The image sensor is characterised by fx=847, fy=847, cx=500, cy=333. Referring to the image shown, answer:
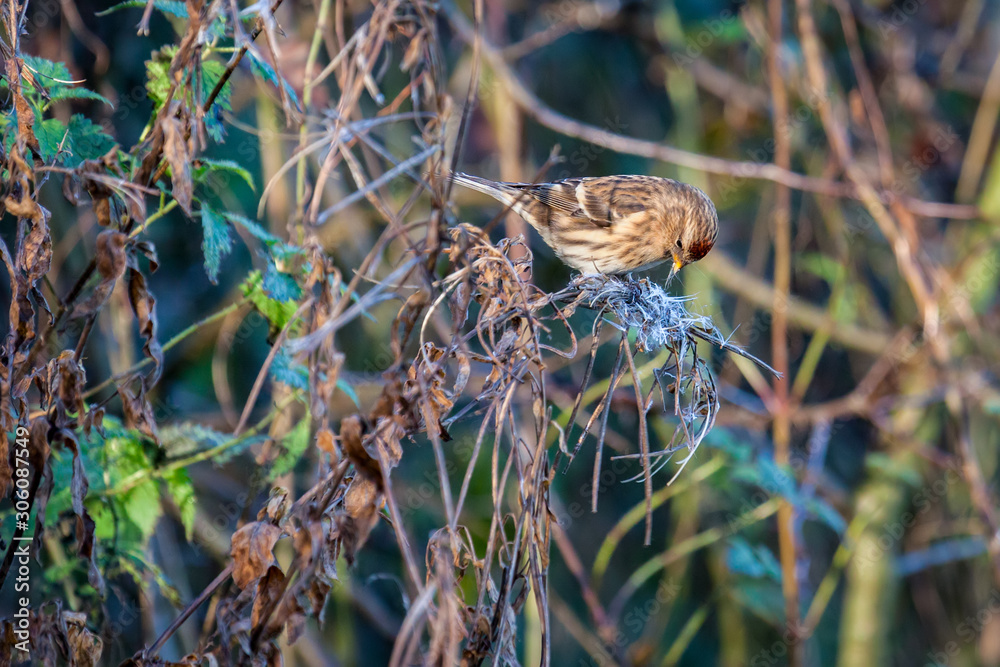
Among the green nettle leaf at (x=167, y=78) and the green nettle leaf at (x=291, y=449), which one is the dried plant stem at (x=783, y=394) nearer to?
the green nettle leaf at (x=291, y=449)

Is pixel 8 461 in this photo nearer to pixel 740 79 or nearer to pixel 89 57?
pixel 89 57

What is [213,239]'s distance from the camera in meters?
1.69

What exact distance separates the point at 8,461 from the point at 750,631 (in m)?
5.85

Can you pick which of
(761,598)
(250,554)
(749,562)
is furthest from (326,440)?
(761,598)

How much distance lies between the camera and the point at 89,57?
3832mm

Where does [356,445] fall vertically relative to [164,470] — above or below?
above

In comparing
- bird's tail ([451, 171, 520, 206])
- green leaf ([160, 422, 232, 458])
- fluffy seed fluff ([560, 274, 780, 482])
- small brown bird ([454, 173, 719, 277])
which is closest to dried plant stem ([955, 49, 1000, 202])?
small brown bird ([454, 173, 719, 277])

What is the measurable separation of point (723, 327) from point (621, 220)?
4.38 ft

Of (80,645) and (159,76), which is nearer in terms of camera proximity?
(80,645)

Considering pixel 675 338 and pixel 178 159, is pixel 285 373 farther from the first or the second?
pixel 675 338

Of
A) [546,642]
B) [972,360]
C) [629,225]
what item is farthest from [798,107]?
[546,642]

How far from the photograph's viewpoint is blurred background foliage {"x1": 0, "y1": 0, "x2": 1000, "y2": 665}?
142 inches

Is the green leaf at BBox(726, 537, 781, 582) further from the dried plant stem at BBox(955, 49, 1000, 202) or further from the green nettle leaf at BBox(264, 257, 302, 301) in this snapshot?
the dried plant stem at BBox(955, 49, 1000, 202)

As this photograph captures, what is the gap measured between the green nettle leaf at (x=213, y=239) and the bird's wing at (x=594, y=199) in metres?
1.86
